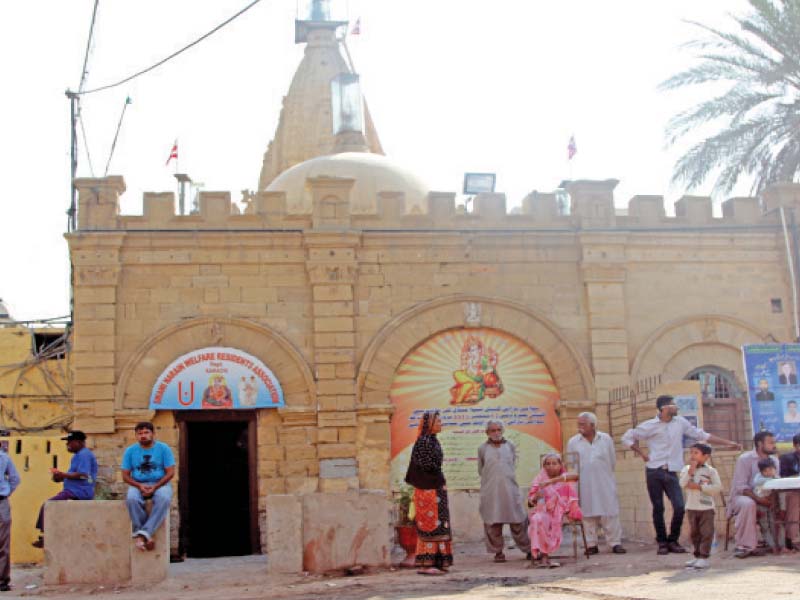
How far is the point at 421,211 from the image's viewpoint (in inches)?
761

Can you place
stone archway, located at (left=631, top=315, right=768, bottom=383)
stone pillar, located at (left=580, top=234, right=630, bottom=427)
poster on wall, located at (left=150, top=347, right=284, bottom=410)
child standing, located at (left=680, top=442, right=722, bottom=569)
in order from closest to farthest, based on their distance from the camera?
child standing, located at (left=680, top=442, right=722, bottom=569)
poster on wall, located at (left=150, top=347, right=284, bottom=410)
stone pillar, located at (left=580, top=234, right=630, bottom=427)
stone archway, located at (left=631, top=315, right=768, bottom=383)

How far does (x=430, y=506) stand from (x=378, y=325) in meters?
6.45

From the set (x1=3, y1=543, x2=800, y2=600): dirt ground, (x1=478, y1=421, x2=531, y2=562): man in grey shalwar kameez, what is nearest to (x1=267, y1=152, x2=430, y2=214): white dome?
(x1=478, y1=421, x2=531, y2=562): man in grey shalwar kameez

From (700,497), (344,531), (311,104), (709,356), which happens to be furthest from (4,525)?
(311,104)

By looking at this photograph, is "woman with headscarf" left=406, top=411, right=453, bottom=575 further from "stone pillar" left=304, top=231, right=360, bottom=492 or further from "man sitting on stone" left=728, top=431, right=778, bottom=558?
"stone pillar" left=304, top=231, right=360, bottom=492

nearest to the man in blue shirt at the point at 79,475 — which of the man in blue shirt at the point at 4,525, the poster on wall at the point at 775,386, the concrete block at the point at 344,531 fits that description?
the man in blue shirt at the point at 4,525

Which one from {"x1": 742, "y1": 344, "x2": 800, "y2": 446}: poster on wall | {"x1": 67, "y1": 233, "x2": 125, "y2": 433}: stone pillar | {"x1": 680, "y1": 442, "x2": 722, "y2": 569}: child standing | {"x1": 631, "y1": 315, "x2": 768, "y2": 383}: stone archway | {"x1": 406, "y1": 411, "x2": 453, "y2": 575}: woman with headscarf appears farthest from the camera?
{"x1": 631, "y1": 315, "x2": 768, "y2": 383}: stone archway

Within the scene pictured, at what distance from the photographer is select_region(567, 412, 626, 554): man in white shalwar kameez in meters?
12.9

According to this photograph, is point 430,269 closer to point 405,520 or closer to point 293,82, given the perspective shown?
point 405,520

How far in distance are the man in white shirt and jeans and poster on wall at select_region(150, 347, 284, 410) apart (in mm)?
6492

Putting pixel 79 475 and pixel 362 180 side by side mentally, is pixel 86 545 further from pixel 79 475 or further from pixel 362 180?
pixel 362 180

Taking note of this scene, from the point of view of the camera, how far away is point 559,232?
18.4 metres

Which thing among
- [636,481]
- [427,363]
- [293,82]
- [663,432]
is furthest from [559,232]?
[293,82]

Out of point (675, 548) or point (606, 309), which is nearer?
point (675, 548)
